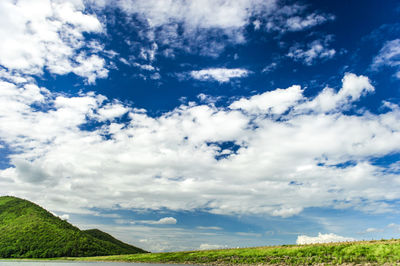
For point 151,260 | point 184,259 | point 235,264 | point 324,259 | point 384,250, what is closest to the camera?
point 384,250

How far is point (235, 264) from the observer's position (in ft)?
284

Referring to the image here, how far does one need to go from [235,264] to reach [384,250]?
43.1 meters

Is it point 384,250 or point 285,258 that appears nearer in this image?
point 384,250

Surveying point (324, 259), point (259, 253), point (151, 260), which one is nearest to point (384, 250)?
point (324, 259)

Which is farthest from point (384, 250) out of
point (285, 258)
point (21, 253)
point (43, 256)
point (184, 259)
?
point (21, 253)

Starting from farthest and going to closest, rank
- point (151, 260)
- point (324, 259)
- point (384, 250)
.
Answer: point (151, 260) < point (324, 259) < point (384, 250)

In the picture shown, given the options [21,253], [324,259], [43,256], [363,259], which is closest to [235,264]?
[324,259]

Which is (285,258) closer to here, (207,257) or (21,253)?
(207,257)

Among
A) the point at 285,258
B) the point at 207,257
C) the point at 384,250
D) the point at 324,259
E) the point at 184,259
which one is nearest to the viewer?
the point at 384,250

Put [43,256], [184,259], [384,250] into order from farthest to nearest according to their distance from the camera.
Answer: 1. [43,256]
2. [184,259]
3. [384,250]

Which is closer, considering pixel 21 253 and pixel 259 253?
pixel 259 253

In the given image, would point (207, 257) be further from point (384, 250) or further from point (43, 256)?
point (43, 256)

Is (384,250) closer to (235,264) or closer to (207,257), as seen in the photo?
(235,264)

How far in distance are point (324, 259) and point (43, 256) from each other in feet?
679
